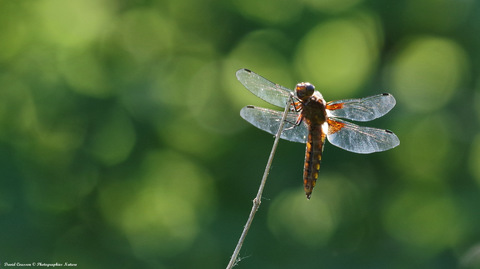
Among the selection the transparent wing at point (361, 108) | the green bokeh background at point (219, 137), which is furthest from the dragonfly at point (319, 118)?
the green bokeh background at point (219, 137)

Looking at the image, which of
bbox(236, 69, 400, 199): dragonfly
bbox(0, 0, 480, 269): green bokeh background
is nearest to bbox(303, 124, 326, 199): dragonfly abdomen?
bbox(236, 69, 400, 199): dragonfly

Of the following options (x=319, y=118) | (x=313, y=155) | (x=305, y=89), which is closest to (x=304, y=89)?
(x=305, y=89)

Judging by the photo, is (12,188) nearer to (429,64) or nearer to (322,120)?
(322,120)

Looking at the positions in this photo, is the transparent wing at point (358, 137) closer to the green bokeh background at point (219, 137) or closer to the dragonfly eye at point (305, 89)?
the dragonfly eye at point (305, 89)

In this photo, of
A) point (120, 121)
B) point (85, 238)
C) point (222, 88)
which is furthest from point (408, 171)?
point (85, 238)

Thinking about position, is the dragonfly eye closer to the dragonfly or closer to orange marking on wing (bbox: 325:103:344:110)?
the dragonfly

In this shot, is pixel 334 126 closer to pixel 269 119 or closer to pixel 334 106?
pixel 334 106

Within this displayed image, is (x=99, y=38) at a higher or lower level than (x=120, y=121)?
higher
